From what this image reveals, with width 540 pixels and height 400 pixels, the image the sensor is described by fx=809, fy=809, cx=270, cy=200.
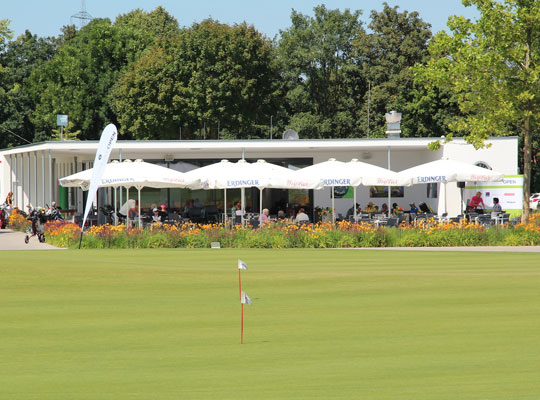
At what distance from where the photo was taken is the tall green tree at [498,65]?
28266mm

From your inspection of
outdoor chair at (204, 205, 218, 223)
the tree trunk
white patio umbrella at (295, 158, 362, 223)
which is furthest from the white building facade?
white patio umbrella at (295, 158, 362, 223)

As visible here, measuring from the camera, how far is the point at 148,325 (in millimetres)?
9055

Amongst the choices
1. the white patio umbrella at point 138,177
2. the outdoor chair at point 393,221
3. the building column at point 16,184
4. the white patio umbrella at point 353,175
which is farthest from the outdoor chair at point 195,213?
the building column at point 16,184

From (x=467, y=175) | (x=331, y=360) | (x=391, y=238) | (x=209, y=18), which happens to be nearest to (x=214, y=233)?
(x=391, y=238)

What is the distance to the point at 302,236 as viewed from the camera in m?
24.3

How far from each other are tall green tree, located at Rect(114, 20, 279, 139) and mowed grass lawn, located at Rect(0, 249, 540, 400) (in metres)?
45.0

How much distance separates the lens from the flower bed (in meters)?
24.1

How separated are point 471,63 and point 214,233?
37.4 ft

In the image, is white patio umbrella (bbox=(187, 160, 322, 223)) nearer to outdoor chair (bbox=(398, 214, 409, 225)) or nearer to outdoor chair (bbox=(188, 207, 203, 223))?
outdoor chair (bbox=(398, 214, 409, 225))

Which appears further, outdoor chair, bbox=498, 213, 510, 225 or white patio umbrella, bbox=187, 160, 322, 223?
outdoor chair, bbox=498, 213, 510, 225

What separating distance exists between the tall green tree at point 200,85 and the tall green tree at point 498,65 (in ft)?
99.6

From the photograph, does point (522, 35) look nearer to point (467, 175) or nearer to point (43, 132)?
point (467, 175)

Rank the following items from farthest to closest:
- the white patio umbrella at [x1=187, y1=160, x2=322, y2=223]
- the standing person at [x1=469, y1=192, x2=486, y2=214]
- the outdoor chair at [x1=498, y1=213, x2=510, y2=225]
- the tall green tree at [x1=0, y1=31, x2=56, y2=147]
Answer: the tall green tree at [x1=0, y1=31, x2=56, y2=147]
the standing person at [x1=469, y1=192, x2=486, y2=214]
the outdoor chair at [x1=498, y1=213, x2=510, y2=225]
the white patio umbrella at [x1=187, y1=160, x2=322, y2=223]

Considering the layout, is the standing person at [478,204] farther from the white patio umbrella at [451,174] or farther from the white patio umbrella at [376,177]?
the white patio umbrella at [376,177]
